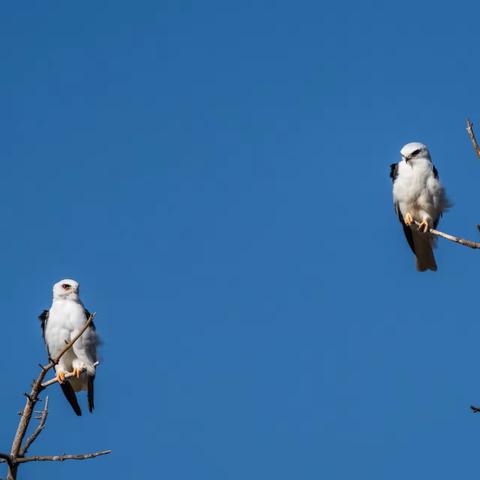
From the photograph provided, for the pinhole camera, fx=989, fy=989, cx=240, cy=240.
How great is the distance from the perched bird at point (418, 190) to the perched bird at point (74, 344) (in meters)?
3.57

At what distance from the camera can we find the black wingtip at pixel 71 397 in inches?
387

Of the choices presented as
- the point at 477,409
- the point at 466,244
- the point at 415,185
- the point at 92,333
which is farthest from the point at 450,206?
the point at 477,409

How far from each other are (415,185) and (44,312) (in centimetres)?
412

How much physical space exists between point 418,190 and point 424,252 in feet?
2.91

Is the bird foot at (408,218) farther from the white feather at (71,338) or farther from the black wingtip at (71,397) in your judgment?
the black wingtip at (71,397)

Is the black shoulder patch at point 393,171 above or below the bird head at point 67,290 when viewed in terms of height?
above

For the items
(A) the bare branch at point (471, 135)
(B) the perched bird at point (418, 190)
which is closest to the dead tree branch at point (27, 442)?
(A) the bare branch at point (471, 135)

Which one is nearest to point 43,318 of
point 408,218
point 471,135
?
point 408,218

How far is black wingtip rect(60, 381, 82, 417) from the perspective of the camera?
387 inches

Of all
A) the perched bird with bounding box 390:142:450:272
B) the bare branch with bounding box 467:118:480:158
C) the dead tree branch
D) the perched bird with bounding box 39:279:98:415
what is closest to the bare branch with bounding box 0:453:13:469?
the dead tree branch

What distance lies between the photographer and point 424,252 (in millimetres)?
11078

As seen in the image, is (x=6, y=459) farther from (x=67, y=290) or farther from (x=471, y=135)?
(x=67, y=290)

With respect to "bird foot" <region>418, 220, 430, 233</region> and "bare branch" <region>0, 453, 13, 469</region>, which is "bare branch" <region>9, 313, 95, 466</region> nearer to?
"bare branch" <region>0, 453, 13, 469</region>

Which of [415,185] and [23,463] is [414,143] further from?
[23,463]
